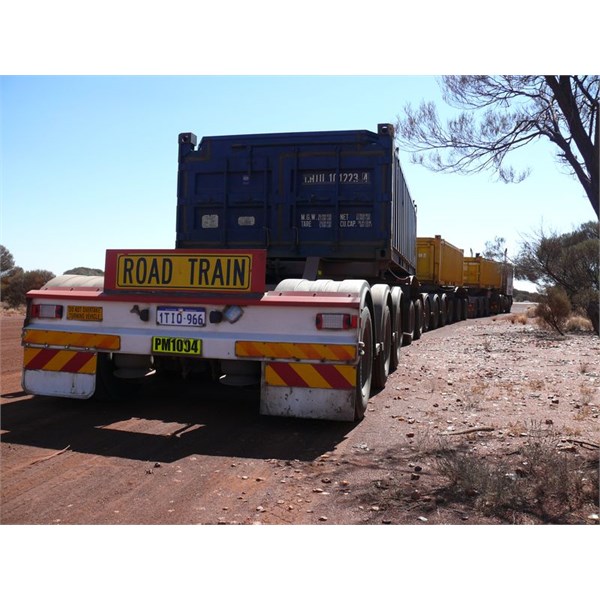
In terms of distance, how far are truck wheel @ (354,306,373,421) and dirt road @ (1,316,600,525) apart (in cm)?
20

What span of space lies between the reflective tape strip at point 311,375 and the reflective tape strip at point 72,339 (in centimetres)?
163

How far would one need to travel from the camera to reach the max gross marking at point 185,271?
5.46m

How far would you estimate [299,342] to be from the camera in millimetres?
5184

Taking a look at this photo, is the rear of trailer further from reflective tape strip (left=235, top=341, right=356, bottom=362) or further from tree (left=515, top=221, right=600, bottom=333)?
tree (left=515, top=221, right=600, bottom=333)

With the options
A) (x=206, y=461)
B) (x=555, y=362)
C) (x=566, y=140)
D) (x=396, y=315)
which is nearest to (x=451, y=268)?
(x=555, y=362)

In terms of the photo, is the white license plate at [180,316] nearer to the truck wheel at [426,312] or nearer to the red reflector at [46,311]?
the red reflector at [46,311]

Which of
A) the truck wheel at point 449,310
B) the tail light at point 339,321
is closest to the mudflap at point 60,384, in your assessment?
the tail light at point 339,321

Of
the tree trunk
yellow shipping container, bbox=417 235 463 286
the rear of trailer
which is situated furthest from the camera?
yellow shipping container, bbox=417 235 463 286

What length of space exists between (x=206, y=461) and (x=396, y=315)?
15.9ft

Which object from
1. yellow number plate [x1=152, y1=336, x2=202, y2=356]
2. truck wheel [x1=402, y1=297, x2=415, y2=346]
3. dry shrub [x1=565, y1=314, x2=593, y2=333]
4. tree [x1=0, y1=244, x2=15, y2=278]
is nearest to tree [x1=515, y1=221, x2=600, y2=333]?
dry shrub [x1=565, y1=314, x2=593, y2=333]

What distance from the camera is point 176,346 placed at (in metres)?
5.46

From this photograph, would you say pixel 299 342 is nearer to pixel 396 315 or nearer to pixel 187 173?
pixel 396 315

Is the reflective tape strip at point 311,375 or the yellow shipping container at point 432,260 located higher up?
the yellow shipping container at point 432,260

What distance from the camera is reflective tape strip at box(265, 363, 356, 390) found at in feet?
16.9
